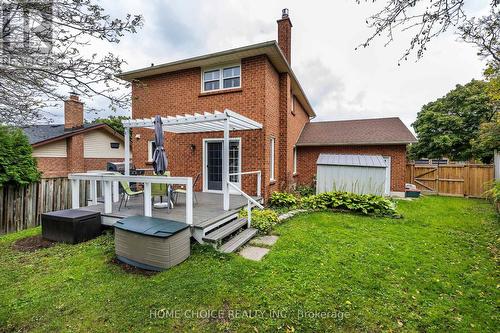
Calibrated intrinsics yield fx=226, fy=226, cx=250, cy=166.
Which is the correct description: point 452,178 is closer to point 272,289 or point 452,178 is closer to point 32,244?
point 272,289

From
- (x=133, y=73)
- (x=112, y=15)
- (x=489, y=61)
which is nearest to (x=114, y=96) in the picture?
(x=112, y=15)

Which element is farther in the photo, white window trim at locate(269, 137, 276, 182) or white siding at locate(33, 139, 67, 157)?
white siding at locate(33, 139, 67, 157)

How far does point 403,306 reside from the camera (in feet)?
10.1

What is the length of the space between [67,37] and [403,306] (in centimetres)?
600

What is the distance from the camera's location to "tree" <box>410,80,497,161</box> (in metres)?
21.0

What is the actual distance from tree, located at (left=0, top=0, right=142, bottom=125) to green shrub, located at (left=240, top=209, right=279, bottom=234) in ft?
14.6

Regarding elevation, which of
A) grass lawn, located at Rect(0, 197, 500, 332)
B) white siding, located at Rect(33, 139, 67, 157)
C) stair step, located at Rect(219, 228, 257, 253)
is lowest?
grass lawn, located at Rect(0, 197, 500, 332)

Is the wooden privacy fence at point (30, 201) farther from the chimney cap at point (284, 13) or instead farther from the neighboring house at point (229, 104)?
the chimney cap at point (284, 13)

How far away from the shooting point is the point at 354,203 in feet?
27.8

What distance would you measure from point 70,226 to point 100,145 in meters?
12.6

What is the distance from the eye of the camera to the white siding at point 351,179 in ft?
29.5

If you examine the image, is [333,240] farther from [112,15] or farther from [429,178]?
[429,178]

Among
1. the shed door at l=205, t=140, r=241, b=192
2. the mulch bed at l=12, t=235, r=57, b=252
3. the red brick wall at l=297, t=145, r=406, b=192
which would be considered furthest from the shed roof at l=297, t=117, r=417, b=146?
the mulch bed at l=12, t=235, r=57, b=252

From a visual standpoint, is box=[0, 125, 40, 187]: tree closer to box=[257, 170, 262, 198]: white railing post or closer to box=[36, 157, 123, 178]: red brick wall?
box=[36, 157, 123, 178]: red brick wall
